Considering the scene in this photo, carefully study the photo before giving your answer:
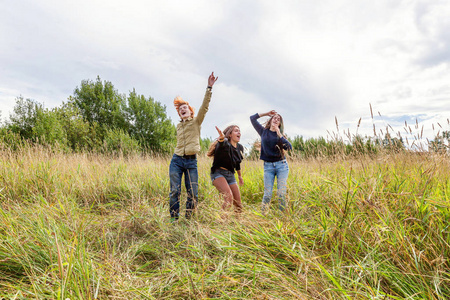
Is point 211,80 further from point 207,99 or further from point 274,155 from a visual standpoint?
point 274,155

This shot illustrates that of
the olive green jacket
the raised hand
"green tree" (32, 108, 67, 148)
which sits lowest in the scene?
the olive green jacket

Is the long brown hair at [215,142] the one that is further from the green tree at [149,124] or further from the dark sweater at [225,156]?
the green tree at [149,124]

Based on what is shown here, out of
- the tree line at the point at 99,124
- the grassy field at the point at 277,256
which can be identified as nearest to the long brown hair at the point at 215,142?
the grassy field at the point at 277,256

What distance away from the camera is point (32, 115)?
69.7 feet

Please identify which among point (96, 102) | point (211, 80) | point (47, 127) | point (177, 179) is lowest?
point (177, 179)

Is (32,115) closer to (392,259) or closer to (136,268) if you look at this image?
(136,268)

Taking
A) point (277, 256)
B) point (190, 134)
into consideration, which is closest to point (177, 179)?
point (190, 134)

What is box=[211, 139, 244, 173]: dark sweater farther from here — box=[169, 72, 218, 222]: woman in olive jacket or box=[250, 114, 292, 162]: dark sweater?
box=[250, 114, 292, 162]: dark sweater

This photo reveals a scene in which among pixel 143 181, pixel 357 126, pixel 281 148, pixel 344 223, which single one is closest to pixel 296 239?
pixel 344 223

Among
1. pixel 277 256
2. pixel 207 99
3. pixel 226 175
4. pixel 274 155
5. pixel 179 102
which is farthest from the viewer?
pixel 179 102

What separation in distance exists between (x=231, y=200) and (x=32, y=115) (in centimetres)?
2511

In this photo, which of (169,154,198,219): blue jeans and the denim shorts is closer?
(169,154,198,219): blue jeans

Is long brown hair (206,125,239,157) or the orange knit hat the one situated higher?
the orange knit hat

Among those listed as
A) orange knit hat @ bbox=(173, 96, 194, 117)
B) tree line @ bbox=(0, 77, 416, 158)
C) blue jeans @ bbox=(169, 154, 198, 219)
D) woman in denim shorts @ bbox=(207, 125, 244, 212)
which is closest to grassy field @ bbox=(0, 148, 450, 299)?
blue jeans @ bbox=(169, 154, 198, 219)
